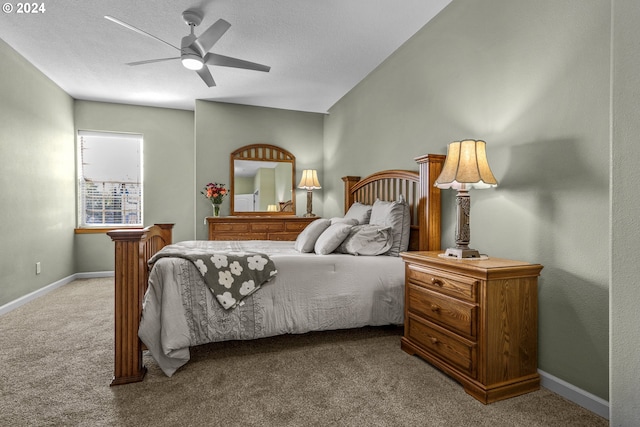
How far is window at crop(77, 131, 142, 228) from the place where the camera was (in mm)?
5086

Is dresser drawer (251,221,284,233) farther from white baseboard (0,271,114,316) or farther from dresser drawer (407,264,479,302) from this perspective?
dresser drawer (407,264,479,302)

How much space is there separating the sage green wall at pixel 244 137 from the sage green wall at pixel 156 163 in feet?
2.14

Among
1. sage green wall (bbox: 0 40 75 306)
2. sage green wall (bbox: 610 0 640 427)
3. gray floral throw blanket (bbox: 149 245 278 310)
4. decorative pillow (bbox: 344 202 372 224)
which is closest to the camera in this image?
sage green wall (bbox: 610 0 640 427)

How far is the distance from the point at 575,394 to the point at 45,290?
5.23m

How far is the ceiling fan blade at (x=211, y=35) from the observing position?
2.48m

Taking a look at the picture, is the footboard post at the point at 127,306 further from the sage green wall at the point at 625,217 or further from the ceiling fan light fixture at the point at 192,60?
the sage green wall at the point at 625,217

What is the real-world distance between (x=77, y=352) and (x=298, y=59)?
3.28 meters

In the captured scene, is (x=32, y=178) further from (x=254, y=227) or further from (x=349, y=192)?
(x=349, y=192)

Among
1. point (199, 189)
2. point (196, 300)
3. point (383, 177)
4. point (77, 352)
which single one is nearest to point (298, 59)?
point (383, 177)

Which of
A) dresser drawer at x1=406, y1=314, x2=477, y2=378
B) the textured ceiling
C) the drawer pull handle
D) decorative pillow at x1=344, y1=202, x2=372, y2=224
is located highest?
the textured ceiling

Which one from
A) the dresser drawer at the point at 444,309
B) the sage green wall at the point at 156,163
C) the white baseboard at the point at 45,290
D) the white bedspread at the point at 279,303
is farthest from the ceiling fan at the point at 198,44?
the white baseboard at the point at 45,290

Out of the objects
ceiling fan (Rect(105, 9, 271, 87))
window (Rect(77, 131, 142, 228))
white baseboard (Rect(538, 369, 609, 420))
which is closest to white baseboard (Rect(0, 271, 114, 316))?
window (Rect(77, 131, 142, 228))

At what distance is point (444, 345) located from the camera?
1.97 m

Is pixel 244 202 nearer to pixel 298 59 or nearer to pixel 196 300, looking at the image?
pixel 298 59
